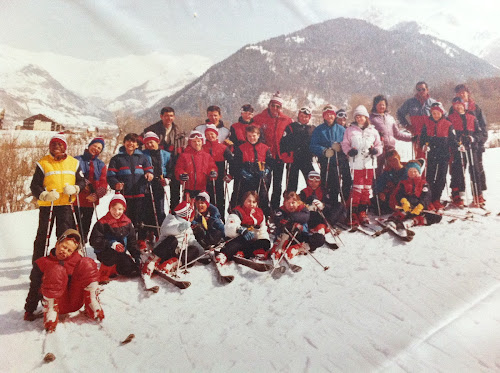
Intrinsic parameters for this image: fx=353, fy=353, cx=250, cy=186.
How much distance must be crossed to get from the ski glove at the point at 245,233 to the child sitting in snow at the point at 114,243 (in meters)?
0.74

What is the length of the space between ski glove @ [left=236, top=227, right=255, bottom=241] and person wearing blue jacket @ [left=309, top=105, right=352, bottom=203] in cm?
100

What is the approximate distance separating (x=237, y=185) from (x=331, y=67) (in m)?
1.55

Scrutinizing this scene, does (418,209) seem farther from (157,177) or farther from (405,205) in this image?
(157,177)

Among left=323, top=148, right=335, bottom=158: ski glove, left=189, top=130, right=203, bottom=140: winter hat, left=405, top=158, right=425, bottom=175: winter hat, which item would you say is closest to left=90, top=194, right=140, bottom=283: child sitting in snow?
left=189, top=130, right=203, bottom=140: winter hat

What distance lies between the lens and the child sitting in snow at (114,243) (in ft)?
7.43

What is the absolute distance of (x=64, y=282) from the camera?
176cm

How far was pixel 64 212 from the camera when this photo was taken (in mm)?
2119

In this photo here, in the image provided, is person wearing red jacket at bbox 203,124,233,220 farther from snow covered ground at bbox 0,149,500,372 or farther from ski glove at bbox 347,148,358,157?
ski glove at bbox 347,148,358,157

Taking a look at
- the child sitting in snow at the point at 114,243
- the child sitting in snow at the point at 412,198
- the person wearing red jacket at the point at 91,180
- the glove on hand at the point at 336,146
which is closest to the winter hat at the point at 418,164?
the child sitting in snow at the point at 412,198

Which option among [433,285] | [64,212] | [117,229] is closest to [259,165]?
[117,229]

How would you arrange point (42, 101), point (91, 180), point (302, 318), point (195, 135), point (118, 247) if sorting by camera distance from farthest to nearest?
point (195, 135) → point (91, 180) → point (118, 247) → point (302, 318) → point (42, 101)

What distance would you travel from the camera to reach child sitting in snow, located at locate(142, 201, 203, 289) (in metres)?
2.38

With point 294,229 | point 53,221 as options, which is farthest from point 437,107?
point 53,221

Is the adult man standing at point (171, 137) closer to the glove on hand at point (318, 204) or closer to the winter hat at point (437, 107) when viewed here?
the glove on hand at point (318, 204)
